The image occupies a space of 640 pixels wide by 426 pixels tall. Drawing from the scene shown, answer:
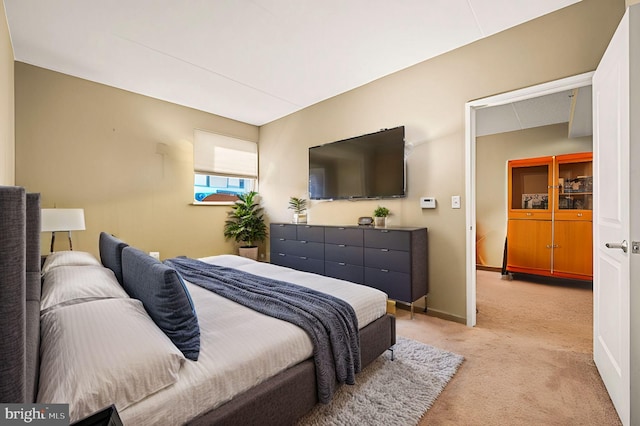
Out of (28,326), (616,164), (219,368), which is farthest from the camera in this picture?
(616,164)

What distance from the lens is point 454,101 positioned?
297 cm

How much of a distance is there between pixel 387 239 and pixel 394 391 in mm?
1523

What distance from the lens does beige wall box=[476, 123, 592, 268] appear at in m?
4.90

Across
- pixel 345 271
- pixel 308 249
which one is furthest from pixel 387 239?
pixel 308 249

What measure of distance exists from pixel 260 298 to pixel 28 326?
105 centimetres

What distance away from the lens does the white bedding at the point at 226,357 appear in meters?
1.02

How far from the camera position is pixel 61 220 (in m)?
2.91

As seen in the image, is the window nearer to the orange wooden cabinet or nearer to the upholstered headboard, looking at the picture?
the upholstered headboard

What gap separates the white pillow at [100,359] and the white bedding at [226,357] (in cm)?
5

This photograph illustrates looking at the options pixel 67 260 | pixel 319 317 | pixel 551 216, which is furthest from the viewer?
pixel 551 216

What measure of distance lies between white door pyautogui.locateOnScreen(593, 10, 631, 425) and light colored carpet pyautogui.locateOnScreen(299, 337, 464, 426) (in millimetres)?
837

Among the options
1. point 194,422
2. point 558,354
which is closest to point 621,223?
point 558,354

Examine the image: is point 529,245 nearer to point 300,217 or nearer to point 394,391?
point 300,217

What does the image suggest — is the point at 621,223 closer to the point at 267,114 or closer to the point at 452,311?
the point at 452,311
